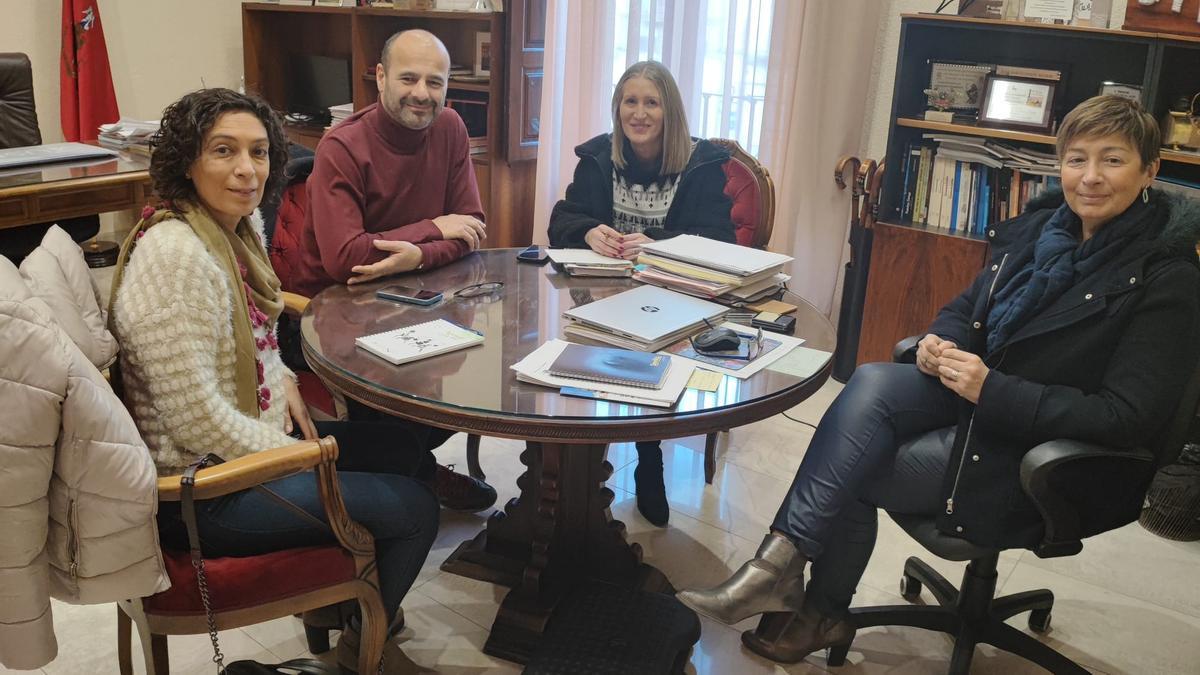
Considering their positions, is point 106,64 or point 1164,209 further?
point 106,64

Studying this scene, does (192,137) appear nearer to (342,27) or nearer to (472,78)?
(472,78)

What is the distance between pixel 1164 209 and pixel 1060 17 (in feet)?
4.55

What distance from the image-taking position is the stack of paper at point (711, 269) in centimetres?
218

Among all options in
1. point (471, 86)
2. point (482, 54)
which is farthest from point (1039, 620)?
point (482, 54)

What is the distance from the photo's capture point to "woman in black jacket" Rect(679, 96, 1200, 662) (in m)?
1.72

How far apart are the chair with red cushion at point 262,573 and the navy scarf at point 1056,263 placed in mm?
1270

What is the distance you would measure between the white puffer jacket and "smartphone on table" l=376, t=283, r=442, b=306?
2.54 ft

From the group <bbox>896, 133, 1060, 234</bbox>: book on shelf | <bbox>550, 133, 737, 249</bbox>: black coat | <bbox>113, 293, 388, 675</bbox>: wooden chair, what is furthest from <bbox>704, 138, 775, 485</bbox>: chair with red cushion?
<bbox>113, 293, 388, 675</bbox>: wooden chair

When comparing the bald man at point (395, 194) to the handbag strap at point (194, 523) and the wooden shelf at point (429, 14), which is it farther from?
the wooden shelf at point (429, 14)

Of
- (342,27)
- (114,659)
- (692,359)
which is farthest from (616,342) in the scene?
(342,27)

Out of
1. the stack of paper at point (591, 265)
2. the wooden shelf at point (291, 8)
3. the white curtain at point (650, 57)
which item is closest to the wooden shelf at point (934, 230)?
the white curtain at point (650, 57)

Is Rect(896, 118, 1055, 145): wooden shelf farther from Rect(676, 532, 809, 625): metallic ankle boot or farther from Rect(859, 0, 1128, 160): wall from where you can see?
Rect(676, 532, 809, 625): metallic ankle boot

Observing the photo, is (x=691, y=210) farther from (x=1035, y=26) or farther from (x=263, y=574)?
(x=263, y=574)

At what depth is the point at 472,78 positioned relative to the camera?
13.1 ft
